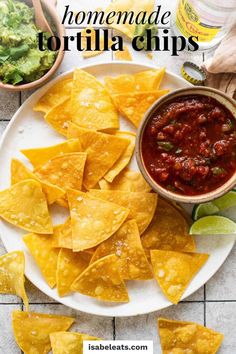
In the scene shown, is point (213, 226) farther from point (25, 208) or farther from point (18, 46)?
point (18, 46)

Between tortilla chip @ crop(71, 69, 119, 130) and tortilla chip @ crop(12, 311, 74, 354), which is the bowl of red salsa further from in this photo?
tortilla chip @ crop(12, 311, 74, 354)

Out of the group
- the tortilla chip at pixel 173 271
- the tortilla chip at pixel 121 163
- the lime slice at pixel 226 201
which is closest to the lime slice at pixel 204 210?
the lime slice at pixel 226 201

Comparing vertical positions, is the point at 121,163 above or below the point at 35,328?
above

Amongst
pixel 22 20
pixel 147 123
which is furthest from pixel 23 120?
pixel 147 123

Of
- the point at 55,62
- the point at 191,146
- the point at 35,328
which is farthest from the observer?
the point at 35,328

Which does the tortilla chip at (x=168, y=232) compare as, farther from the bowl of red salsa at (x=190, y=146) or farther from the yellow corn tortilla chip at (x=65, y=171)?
the yellow corn tortilla chip at (x=65, y=171)

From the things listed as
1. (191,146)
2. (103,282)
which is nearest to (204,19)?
(191,146)

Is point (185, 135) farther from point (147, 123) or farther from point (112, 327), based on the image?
point (112, 327)
